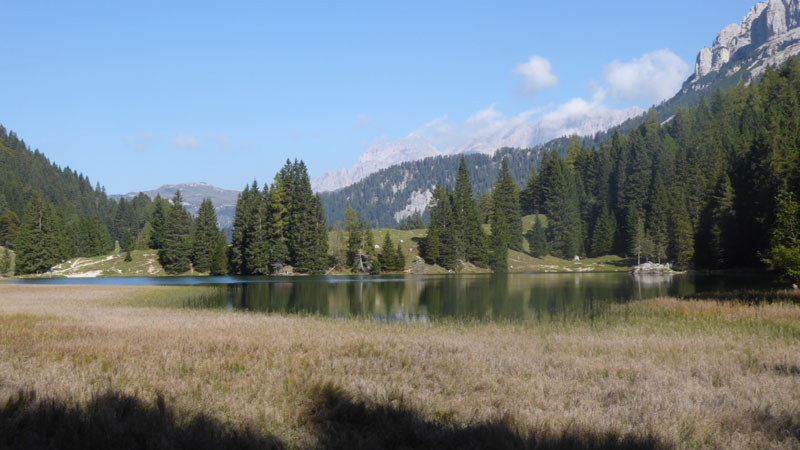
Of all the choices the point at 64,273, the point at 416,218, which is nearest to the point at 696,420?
the point at 64,273

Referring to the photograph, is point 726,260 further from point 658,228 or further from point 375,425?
point 375,425

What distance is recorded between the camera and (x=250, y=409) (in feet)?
28.7

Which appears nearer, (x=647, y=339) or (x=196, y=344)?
(x=196, y=344)

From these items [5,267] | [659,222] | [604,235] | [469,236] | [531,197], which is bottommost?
[5,267]

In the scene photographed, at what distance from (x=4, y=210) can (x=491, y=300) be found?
176235 millimetres

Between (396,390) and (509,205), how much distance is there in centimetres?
14293

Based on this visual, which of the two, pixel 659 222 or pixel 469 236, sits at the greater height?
pixel 659 222

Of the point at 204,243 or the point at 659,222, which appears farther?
the point at 659,222

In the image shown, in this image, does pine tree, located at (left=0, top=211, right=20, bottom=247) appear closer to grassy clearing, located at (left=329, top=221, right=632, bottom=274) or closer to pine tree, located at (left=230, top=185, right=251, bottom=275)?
pine tree, located at (left=230, top=185, right=251, bottom=275)

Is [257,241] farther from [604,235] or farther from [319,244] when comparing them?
[604,235]

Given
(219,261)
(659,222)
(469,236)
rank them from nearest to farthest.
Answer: (219,261) → (659,222) → (469,236)

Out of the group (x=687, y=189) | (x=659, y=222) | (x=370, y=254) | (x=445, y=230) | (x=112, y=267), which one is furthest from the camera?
(x=445, y=230)

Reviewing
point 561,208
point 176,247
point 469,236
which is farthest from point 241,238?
point 561,208

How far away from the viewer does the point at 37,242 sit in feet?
374
